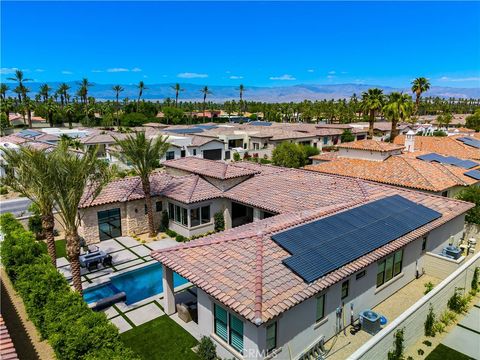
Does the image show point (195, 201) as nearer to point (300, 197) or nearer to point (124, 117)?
point (300, 197)

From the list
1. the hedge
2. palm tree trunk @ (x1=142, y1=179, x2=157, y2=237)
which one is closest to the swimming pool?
the hedge

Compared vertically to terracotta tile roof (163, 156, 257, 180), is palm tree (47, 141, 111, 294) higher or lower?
higher

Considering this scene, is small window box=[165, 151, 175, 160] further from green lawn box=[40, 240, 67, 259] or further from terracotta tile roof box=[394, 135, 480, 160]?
terracotta tile roof box=[394, 135, 480, 160]

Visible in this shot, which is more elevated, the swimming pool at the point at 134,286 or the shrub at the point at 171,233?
the shrub at the point at 171,233

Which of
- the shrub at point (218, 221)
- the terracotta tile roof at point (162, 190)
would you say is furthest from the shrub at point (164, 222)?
the shrub at point (218, 221)

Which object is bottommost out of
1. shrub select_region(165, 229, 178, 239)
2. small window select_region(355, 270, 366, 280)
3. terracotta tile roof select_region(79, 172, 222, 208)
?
shrub select_region(165, 229, 178, 239)

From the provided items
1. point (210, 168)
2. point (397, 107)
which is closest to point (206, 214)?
point (210, 168)

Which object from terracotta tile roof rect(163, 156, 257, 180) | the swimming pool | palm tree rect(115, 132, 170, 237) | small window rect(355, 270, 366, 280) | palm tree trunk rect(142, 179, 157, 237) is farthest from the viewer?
terracotta tile roof rect(163, 156, 257, 180)

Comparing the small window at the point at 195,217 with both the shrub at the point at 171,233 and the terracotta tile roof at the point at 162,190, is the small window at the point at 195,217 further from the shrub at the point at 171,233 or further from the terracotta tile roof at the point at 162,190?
the shrub at the point at 171,233
